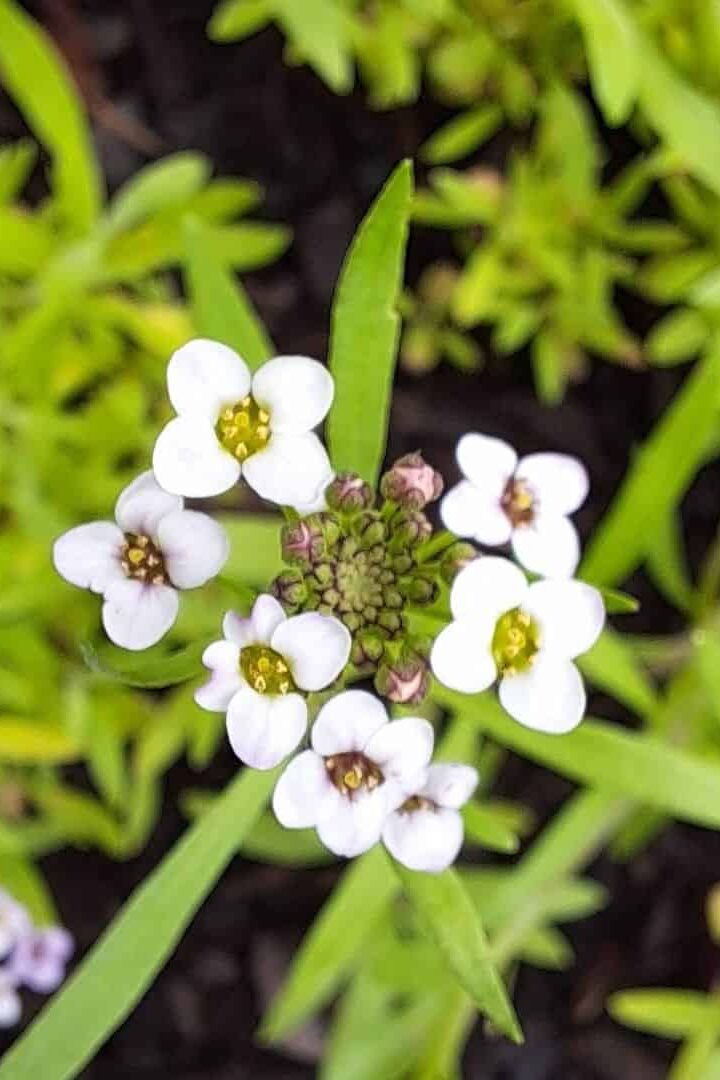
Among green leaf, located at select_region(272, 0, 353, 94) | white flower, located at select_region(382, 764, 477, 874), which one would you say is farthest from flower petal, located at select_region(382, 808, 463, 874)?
green leaf, located at select_region(272, 0, 353, 94)

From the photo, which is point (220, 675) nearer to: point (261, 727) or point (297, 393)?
point (261, 727)

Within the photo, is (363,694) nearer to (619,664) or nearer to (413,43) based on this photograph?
(619,664)

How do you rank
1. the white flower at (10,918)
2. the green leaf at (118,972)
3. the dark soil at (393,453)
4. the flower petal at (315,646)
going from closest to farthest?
the flower petal at (315,646)
the green leaf at (118,972)
the white flower at (10,918)
the dark soil at (393,453)

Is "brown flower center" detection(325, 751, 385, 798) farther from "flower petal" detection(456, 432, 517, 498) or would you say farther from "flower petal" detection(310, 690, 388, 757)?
"flower petal" detection(456, 432, 517, 498)

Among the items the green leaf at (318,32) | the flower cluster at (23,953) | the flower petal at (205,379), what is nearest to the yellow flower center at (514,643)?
the flower petal at (205,379)

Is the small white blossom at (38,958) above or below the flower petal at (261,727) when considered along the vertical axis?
below

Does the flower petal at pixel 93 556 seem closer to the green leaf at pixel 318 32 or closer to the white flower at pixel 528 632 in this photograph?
the white flower at pixel 528 632

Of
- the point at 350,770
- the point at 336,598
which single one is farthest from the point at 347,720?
the point at 336,598
